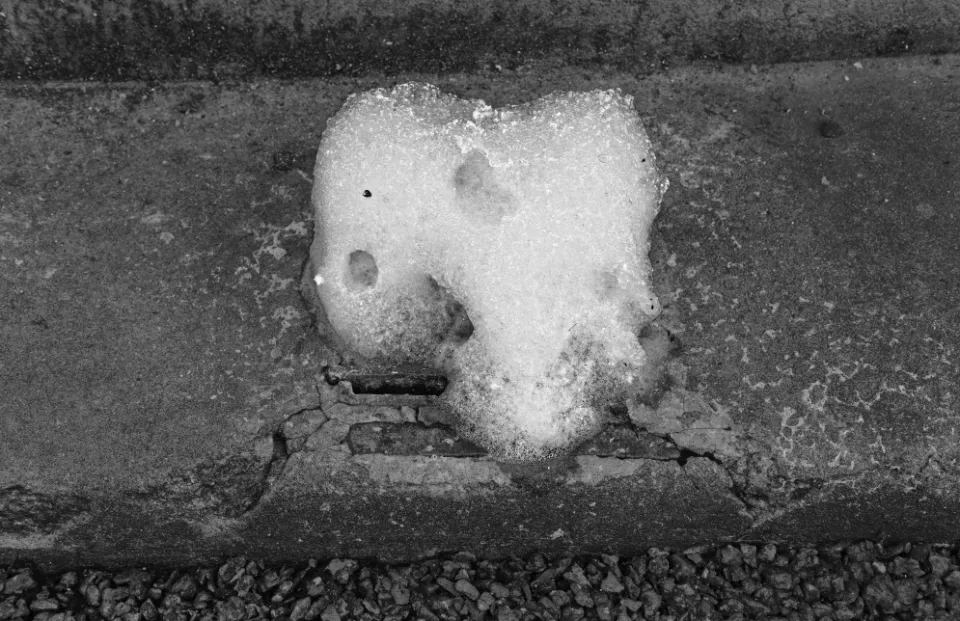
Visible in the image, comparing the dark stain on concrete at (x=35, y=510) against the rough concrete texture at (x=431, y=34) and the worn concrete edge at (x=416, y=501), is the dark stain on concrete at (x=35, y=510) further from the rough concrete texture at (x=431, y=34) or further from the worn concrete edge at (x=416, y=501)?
the rough concrete texture at (x=431, y=34)

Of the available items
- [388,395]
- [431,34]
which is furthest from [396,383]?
[431,34]

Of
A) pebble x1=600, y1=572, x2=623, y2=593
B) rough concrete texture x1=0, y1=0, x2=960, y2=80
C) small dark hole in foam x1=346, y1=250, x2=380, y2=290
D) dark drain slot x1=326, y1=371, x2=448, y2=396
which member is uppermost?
rough concrete texture x1=0, y1=0, x2=960, y2=80

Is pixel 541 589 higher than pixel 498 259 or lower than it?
lower

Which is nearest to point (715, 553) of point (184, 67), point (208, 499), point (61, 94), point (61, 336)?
point (208, 499)

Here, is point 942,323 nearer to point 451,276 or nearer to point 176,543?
point 451,276

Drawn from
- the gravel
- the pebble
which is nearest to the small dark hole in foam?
the gravel

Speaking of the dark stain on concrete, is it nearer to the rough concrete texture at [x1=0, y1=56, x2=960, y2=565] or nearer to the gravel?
the rough concrete texture at [x1=0, y1=56, x2=960, y2=565]

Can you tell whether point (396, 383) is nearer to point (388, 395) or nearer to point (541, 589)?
point (388, 395)
